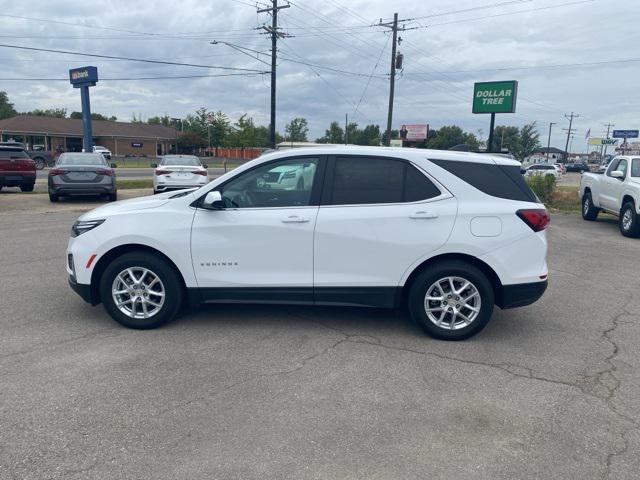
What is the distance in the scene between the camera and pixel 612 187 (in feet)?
42.0

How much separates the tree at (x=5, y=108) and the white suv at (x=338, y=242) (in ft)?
357

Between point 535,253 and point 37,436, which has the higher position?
point 535,253

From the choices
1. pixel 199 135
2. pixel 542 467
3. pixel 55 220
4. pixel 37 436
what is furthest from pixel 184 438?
pixel 199 135

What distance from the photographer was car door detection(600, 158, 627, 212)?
12.5 m

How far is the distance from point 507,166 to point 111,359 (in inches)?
156

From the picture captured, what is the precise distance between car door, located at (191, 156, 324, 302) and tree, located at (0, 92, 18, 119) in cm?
10917

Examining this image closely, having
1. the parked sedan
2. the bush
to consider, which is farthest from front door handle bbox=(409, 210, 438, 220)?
the bush

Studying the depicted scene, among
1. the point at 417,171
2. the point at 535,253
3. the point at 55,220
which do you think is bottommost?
the point at 55,220

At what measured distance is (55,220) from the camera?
12336 mm

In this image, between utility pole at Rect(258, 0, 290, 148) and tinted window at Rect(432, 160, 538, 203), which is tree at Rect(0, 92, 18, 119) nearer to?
utility pole at Rect(258, 0, 290, 148)

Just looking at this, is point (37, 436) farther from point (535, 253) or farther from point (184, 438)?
point (535, 253)

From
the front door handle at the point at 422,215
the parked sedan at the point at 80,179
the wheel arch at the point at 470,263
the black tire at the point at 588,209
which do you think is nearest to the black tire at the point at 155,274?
the wheel arch at the point at 470,263

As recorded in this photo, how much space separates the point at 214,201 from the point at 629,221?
1058 centimetres

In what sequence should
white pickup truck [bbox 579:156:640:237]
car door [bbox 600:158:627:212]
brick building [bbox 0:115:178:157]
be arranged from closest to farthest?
white pickup truck [bbox 579:156:640:237] < car door [bbox 600:158:627:212] < brick building [bbox 0:115:178:157]
